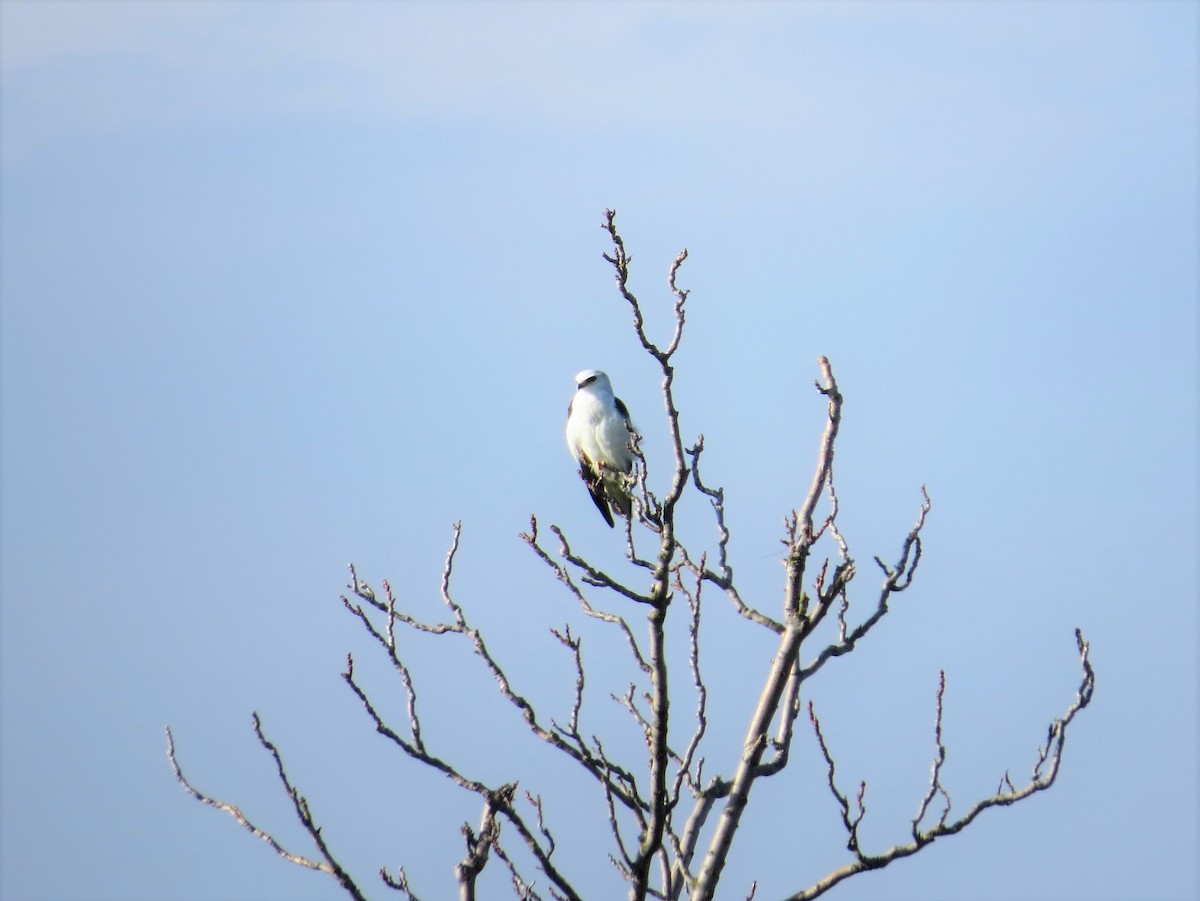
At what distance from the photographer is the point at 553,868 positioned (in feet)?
16.2

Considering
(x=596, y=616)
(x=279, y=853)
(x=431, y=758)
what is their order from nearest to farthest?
(x=279, y=853), (x=431, y=758), (x=596, y=616)

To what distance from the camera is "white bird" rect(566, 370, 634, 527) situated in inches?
468

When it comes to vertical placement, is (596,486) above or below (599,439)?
below

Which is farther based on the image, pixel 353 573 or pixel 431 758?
pixel 353 573

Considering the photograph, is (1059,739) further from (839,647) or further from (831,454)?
(831,454)

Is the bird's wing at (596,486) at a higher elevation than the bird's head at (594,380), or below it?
below

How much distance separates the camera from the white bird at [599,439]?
11875 mm

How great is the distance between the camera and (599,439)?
472 inches

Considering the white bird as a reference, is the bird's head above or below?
above

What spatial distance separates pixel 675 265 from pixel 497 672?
1.43 metres

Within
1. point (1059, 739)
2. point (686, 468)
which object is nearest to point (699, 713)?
point (686, 468)

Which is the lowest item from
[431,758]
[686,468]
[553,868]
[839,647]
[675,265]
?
[553,868]

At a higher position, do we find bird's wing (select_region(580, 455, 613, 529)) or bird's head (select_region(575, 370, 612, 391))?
bird's head (select_region(575, 370, 612, 391))

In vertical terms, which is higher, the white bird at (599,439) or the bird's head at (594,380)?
the bird's head at (594,380)
